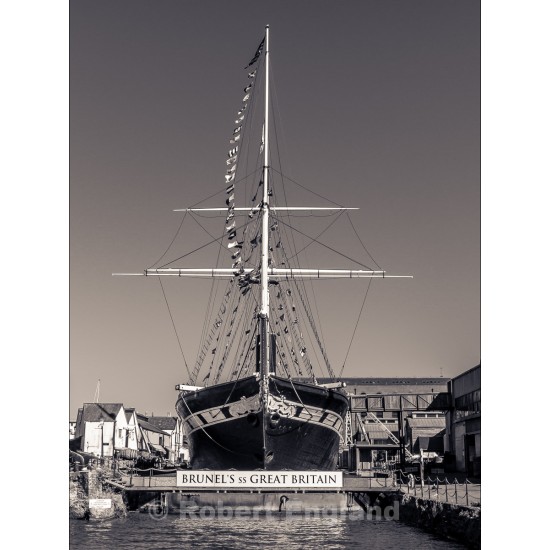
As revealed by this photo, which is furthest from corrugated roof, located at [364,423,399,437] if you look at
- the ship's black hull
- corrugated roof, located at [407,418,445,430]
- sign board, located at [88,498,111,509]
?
sign board, located at [88,498,111,509]

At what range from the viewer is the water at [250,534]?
19234 mm

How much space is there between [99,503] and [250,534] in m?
6.06

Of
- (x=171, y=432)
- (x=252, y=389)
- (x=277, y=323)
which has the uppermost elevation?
(x=277, y=323)

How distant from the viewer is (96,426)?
42312mm

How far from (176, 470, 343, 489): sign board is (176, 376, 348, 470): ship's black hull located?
373cm

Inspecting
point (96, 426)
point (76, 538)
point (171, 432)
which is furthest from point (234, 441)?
point (171, 432)

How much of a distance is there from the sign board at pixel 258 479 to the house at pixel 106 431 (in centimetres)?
1039

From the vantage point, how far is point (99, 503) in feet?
82.7

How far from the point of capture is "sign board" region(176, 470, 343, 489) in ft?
76.2

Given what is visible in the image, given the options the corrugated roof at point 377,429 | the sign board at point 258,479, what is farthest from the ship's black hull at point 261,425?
the corrugated roof at point 377,429

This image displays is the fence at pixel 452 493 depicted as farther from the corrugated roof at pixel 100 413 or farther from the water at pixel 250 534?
the corrugated roof at pixel 100 413

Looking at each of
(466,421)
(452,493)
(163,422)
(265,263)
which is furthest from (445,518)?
(163,422)
